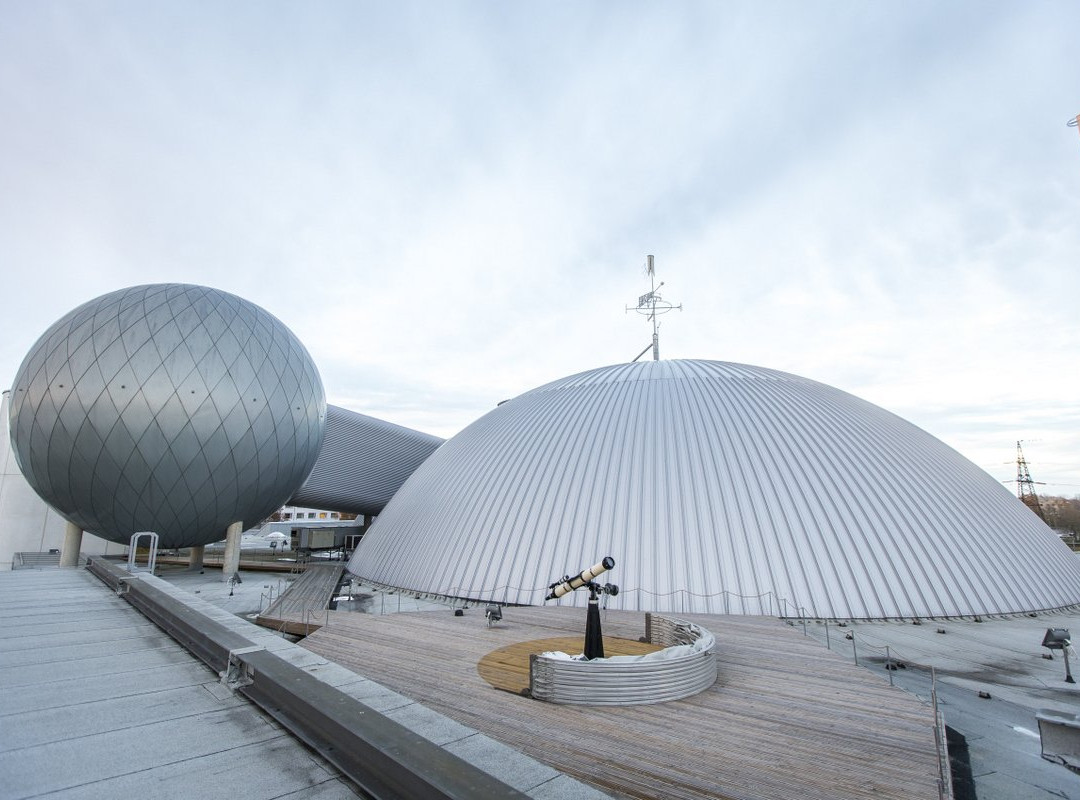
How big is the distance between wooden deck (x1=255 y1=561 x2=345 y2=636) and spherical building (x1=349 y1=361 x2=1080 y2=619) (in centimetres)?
236

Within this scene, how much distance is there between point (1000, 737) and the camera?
9477 millimetres

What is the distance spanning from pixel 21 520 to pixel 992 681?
151ft

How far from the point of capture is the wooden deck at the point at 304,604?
13.8 meters

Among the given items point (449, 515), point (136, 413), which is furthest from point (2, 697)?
point (136, 413)

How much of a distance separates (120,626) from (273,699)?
5.80 m

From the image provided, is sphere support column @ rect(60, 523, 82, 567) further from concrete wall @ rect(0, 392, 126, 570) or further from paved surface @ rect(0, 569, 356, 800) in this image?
paved surface @ rect(0, 569, 356, 800)

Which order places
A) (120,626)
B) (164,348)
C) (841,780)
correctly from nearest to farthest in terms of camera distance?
1. (841,780)
2. (120,626)
3. (164,348)

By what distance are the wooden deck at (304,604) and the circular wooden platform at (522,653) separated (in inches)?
211

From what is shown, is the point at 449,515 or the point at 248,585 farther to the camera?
the point at 248,585

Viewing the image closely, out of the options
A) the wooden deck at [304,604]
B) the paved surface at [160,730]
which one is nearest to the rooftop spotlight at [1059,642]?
the paved surface at [160,730]

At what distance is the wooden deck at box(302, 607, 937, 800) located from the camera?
602 centimetres

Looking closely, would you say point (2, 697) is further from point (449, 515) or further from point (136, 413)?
point (136, 413)

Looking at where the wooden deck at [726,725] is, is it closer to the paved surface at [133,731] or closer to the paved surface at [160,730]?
the paved surface at [160,730]

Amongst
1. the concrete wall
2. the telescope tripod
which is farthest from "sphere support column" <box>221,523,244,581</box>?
the telescope tripod
